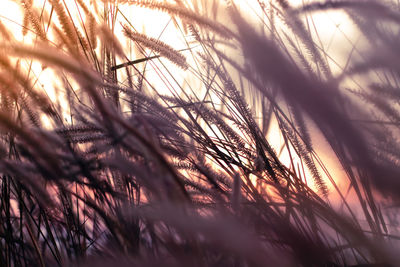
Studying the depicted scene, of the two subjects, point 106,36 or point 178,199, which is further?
point 106,36

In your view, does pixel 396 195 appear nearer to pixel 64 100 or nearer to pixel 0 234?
pixel 0 234

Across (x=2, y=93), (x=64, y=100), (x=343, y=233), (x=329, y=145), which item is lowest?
(x=343, y=233)

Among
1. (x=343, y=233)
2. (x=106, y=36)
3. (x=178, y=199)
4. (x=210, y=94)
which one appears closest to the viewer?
(x=178, y=199)

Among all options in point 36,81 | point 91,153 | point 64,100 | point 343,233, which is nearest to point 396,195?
point 343,233

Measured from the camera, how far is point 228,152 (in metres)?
0.52

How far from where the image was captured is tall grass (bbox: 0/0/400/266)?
31 centimetres

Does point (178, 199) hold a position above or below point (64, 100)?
below

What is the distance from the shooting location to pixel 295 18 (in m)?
0.48

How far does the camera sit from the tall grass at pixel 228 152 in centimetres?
31

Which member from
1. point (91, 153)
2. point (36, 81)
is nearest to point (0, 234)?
point (91, 153)

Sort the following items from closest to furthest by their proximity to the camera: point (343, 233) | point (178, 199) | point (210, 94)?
point (178, 199) → point (343, 233) → point (210, 94)

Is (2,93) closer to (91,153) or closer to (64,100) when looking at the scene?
(91,153)

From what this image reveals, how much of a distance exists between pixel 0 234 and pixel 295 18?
18.3 inches

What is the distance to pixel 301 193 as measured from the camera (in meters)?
0.48
